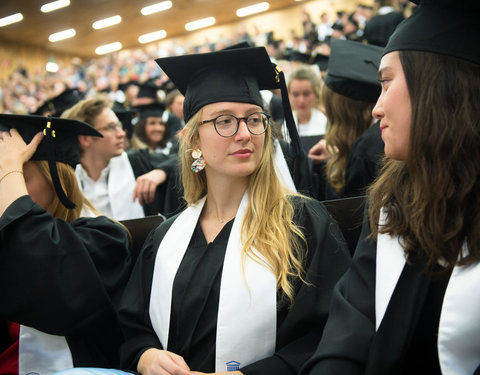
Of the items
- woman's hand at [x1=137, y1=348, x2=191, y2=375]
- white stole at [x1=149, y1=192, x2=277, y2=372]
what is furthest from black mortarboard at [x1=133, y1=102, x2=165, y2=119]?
woman's hand at [x1=137, y1=348, x2=191, y2=375]

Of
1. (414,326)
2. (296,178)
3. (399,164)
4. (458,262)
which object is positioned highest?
(399,164)

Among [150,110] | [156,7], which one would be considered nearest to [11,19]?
[156,7]

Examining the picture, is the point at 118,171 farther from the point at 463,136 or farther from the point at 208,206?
the point at 463,136

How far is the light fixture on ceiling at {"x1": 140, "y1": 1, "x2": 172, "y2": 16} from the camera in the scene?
15.1m

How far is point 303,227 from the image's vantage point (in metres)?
2.14

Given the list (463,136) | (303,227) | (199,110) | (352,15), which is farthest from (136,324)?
(352,15)

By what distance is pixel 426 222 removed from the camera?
152cm

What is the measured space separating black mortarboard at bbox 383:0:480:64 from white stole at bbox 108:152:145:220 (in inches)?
121

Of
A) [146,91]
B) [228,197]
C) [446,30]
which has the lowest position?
[146,91]

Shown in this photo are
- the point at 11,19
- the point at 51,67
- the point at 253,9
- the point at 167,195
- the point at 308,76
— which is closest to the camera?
the point at 167,195

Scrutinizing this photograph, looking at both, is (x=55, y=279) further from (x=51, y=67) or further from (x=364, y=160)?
(x=51, y=67)

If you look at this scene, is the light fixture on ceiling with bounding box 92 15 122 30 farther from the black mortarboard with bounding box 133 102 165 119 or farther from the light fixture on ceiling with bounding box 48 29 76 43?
the black mortarboard with bounding box 133 102 165 119

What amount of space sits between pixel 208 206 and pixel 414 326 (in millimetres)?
1198

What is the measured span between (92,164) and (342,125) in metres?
2.25
